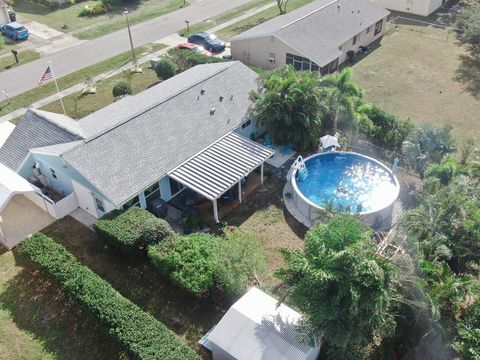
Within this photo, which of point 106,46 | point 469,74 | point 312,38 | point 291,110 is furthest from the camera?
point 106,46

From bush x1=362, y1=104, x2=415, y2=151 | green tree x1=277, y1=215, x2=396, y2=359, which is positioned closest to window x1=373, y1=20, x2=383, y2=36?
bush x1=362, y1=104, x2=415, y2=151

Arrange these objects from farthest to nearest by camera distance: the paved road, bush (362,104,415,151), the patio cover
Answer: the paved road < bush (362,104,415,151) < the patio cover

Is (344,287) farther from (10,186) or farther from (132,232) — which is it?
(10,186)

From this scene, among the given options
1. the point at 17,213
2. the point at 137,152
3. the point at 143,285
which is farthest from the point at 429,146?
the point at 17,213

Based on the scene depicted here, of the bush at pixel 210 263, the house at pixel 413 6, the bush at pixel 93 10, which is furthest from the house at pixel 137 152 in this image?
the house at pixel 413 6

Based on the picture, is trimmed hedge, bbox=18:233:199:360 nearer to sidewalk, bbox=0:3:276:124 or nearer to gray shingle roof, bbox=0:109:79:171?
gray shingle roof, bbox=0:109:79:171

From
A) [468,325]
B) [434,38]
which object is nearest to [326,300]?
[468,325]
